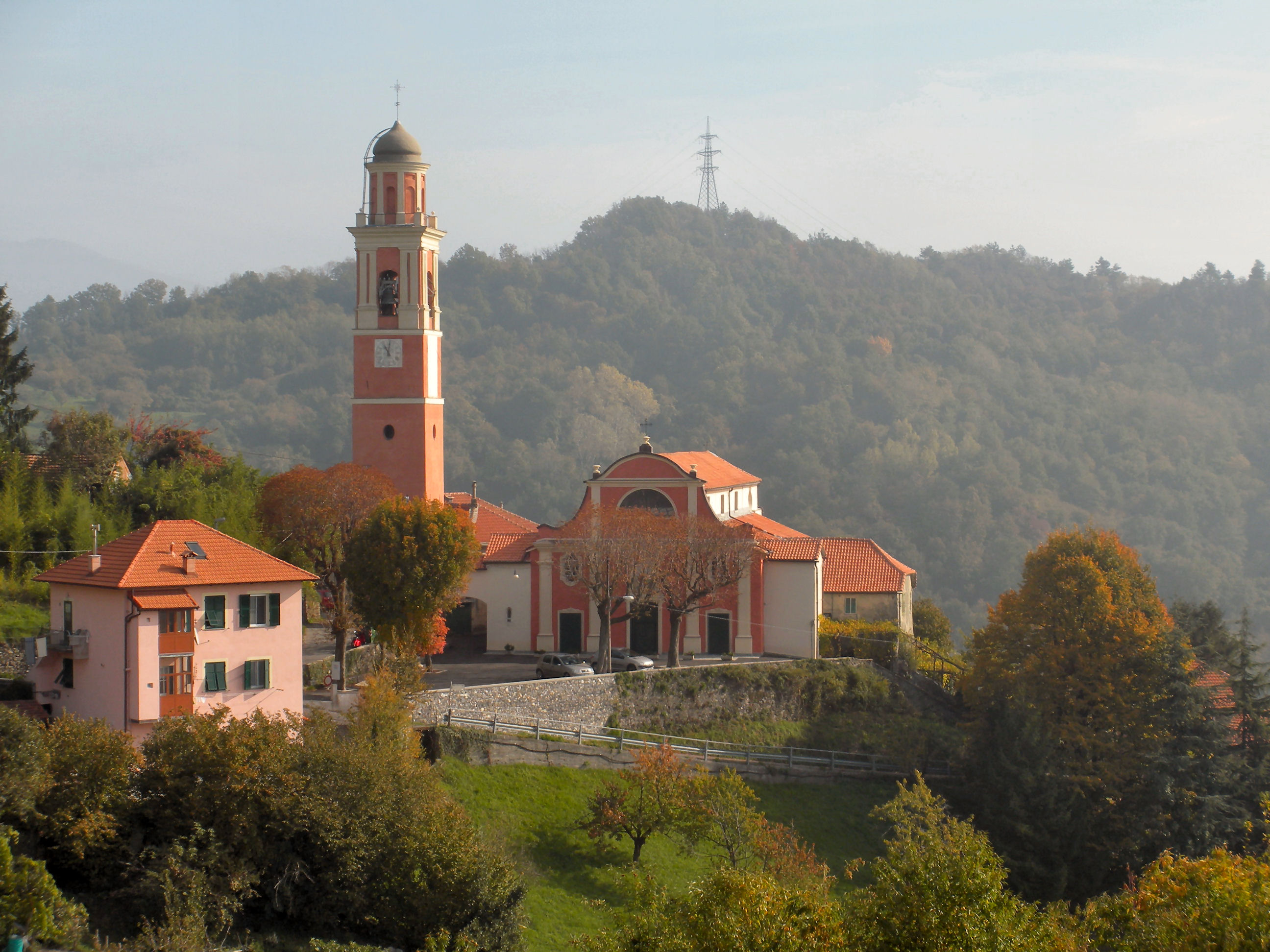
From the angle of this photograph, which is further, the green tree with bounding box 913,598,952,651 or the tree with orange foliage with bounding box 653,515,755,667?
the green tree with bounding box 913,598,952,651

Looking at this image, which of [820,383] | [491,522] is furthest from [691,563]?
[820,383]

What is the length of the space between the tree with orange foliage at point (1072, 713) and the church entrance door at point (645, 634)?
10333mm

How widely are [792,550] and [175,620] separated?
21756mm

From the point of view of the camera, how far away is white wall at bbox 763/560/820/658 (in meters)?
41.8

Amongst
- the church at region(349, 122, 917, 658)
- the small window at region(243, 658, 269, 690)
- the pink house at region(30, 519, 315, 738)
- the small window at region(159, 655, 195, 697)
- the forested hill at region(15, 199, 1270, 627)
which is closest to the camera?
the pink house at region(30, 519, 315, 738)

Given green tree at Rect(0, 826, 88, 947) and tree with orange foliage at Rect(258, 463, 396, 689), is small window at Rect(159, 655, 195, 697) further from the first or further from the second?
tree with orange foliage at Rect(258, 463, 396, 689)

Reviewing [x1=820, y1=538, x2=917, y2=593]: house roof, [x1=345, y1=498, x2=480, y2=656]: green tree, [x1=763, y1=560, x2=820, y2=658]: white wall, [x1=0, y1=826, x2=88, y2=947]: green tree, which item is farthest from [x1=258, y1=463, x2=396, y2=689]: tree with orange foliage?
[x1=820, y1=538, x2=917, y2=593]: house roof

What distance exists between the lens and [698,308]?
14638 centimetres

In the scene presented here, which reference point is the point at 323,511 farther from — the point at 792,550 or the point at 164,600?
the point at 792,550

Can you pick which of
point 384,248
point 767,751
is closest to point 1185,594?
point 767,751

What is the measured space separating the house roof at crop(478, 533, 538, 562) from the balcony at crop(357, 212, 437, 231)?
11.0 meters

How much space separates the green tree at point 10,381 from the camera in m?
42.4

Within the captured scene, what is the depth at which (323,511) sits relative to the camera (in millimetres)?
35938

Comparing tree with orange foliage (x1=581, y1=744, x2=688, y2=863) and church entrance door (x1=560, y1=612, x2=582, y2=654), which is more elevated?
church entrance door (x1=560, y1=612, x2=582, y2=654)
